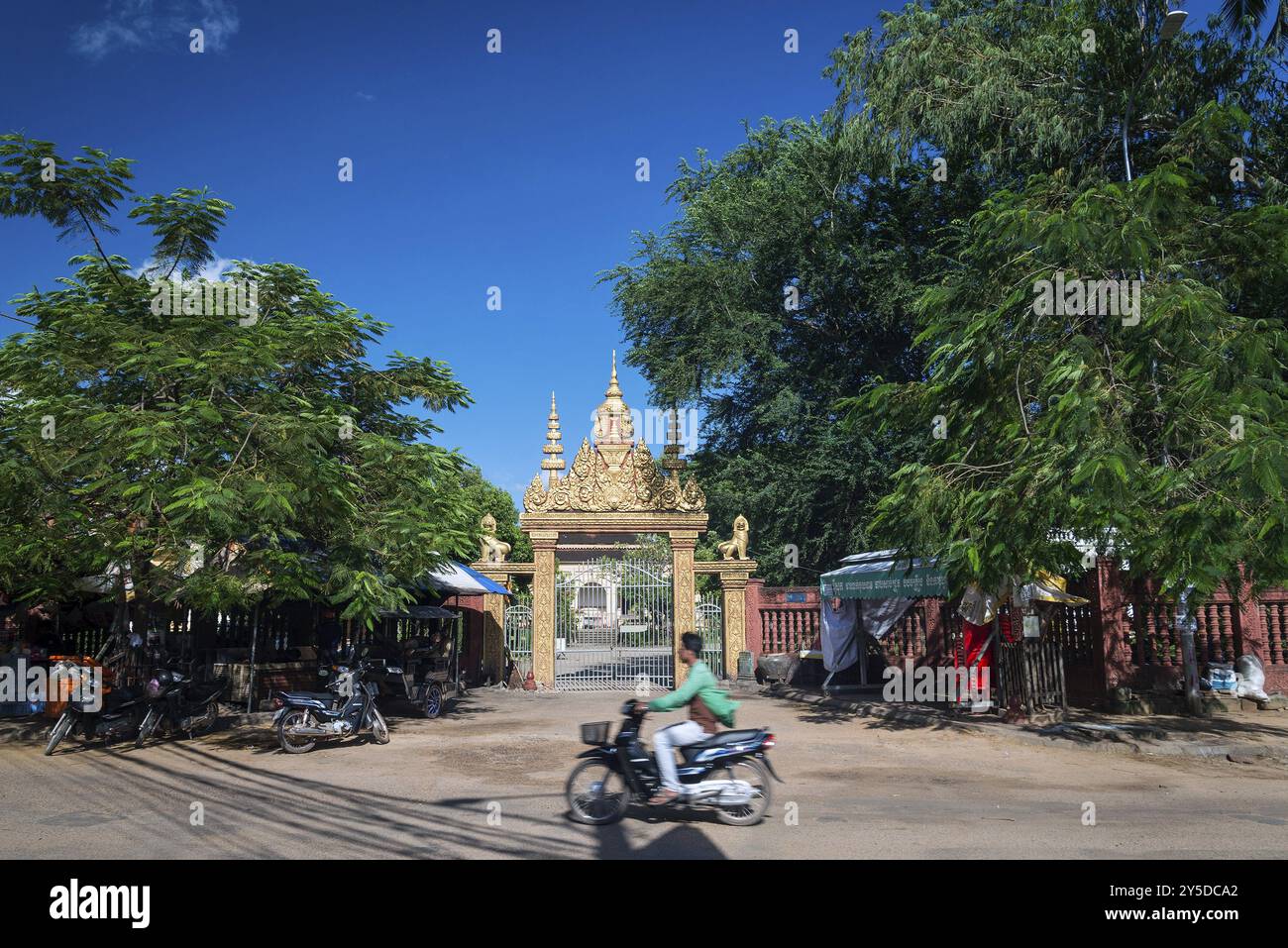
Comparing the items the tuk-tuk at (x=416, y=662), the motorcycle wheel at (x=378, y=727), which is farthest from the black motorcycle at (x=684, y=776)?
the tuk-tuk at (x=416, y=662)

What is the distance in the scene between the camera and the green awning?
14539 mm

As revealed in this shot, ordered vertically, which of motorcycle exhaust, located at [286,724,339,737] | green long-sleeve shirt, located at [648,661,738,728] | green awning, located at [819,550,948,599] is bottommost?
motorcycle exhaust, located at [286,724,339,737]

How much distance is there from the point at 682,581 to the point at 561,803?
12.9 metres

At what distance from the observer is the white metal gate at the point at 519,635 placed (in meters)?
21.4

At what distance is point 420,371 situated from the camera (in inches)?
586

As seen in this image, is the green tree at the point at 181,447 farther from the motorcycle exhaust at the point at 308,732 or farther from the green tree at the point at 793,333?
the green tree at the point at 793,333

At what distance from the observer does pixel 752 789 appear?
7023 mm

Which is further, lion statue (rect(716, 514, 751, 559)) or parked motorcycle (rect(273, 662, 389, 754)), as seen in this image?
lion statue (rect(716, 514, 751, 559))

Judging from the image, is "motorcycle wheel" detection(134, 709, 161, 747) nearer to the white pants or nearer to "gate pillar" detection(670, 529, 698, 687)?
the white pants

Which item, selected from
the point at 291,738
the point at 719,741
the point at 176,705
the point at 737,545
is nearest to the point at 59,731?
the point at 176,705

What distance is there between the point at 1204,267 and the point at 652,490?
11609 mm

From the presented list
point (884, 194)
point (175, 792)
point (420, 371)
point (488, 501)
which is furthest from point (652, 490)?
point (488, 501)

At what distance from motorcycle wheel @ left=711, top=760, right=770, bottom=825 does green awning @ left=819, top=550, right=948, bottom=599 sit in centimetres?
588

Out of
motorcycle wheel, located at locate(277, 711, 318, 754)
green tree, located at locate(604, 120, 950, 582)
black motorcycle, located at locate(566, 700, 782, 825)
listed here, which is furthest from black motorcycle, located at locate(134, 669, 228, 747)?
green tree, located at locate(604, 120, 950, 582)
